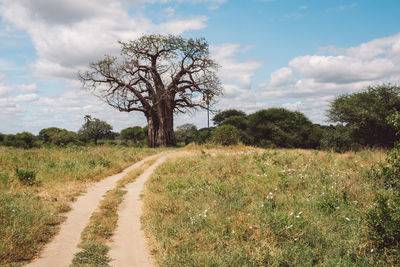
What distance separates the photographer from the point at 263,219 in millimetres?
5461

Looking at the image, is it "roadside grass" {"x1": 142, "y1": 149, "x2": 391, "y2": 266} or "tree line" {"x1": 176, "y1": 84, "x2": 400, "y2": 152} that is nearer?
"roadside grass" {"x1": 142, "y1": 149, "x2": 391, "y2": 266}

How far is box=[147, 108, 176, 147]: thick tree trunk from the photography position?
99.0 feet

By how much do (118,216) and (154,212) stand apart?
1.02 meters

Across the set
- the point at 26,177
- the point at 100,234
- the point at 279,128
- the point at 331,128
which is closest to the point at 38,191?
the point at 26,177

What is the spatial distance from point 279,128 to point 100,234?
32.1 metres

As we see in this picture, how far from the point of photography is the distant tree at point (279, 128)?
35094 millimetres

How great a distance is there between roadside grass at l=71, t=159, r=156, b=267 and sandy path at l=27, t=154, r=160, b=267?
157mm

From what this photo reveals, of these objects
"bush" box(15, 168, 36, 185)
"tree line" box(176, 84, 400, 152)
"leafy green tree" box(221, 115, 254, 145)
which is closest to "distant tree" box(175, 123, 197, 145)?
"leafy green tree" box(221, 115, 254, 145)

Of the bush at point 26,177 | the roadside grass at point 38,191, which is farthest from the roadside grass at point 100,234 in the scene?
the bush at point 26,177

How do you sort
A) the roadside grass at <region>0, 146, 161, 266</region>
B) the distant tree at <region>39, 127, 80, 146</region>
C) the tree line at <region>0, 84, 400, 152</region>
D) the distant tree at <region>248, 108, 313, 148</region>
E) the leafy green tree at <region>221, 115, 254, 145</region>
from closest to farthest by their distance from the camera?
the roadside grass at <region>0, 146, 161, 266</region> < the tree line at <region>0, 84, 400, 152</region> < the distant tree at <region>248, 108, 313, 148</region> < the leafy green tree at <region>221, 115, 254, 145</region> < the distant tree at <region>39, 127, 80, 146</region>

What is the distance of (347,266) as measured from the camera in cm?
416

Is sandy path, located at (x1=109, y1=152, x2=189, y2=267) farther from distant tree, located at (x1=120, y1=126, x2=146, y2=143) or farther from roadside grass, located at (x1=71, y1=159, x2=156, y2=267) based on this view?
distant tree, located at (x1=120, y1=126, x2=146, y2=143)

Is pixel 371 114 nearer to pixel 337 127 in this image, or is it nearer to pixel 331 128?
pixel 337 127

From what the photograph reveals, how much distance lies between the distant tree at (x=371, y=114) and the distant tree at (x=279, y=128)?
557 cm
